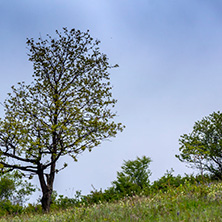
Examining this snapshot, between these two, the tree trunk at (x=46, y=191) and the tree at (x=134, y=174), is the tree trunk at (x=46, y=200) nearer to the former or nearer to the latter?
the tree trunk at (x=46, y=191)

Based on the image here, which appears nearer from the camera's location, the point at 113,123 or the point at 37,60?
the point at 113,123

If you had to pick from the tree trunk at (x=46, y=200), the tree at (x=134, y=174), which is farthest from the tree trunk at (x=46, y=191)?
the tree at (x=134, y=174)

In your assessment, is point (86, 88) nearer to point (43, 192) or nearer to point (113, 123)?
point (113, 123)

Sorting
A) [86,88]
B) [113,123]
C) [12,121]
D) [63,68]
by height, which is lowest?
[113,123]

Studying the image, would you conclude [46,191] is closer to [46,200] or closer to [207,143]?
[46,200]

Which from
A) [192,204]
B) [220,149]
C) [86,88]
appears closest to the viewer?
[192,204]

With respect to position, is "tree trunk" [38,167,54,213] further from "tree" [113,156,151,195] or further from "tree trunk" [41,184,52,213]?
"tree" [113,156,151,195]

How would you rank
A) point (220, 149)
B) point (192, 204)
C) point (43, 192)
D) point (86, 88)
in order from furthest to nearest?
point (220, 149) < point (86, 88) < point (43, 192) < point (192, 204)

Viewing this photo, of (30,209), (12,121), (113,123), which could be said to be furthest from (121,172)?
(12,121)

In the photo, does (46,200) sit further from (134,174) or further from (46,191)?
(134,174)

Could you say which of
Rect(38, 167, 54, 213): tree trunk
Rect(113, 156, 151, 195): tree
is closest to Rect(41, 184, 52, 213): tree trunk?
Rect(38, 167, 54, 213): tree trunk

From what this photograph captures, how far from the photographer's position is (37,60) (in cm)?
1516

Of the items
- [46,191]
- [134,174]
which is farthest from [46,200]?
[134,174]

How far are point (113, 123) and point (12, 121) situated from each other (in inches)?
199
